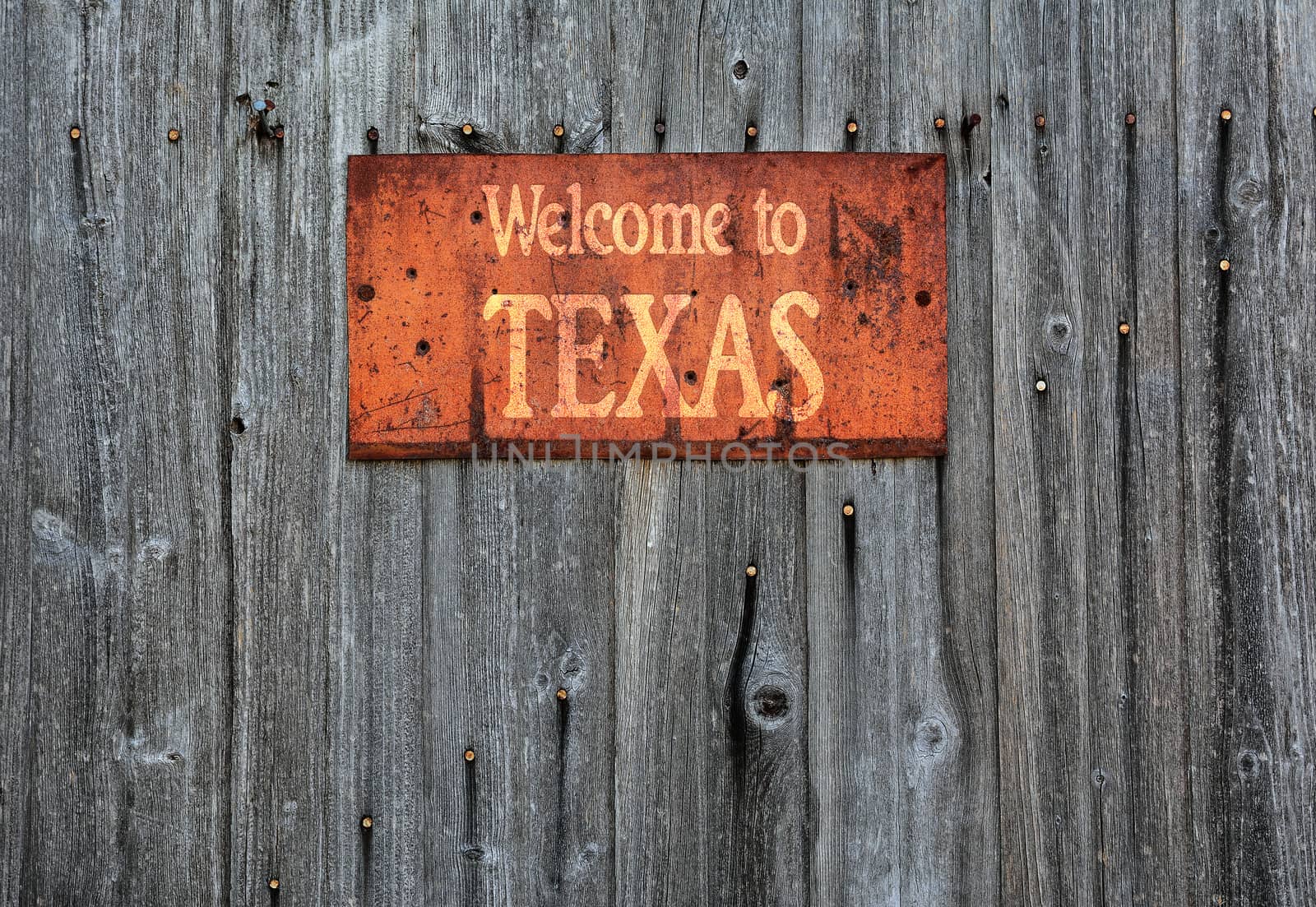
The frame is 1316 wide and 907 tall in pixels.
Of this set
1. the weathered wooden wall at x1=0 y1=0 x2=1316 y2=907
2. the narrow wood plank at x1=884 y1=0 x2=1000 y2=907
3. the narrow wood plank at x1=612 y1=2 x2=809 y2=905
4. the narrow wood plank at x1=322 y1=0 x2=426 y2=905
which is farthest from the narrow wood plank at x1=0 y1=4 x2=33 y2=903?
the narrow wood plank at x1=884 y1=0 x2=1000 y2=907

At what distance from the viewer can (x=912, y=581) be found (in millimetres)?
1166

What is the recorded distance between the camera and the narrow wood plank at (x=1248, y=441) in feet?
3.80

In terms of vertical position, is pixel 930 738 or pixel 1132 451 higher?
pixel 1132 451

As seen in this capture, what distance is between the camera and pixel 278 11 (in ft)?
3.84

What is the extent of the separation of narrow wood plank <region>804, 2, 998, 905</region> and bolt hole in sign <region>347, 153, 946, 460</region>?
49mm

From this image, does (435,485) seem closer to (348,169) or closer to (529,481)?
(529,481)

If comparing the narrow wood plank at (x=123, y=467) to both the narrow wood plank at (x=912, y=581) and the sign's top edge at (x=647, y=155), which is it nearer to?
the sign's top edge at (x=647, y=155)

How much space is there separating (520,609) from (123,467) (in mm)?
571

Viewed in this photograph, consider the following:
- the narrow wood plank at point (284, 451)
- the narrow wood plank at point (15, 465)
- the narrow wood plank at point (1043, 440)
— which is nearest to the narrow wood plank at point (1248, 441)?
the narrow wood plank at point (1043, 440)

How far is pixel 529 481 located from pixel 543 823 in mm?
460

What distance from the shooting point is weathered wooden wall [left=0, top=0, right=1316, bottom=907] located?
1.15m

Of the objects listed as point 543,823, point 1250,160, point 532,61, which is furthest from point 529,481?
point 1250,160

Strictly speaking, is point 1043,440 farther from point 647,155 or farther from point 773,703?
point 647,155

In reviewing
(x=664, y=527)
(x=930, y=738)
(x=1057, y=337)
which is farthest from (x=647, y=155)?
(x=930, y=738)
